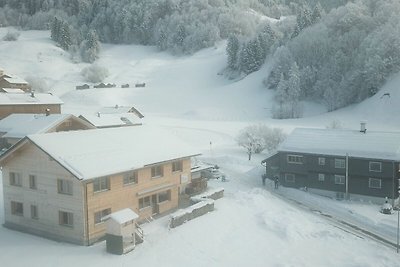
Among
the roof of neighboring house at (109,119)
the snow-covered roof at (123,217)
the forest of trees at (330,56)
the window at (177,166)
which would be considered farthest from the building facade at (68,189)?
the forest of trees at (330,56)

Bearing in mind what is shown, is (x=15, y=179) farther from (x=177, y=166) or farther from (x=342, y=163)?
(x=342, y=163)

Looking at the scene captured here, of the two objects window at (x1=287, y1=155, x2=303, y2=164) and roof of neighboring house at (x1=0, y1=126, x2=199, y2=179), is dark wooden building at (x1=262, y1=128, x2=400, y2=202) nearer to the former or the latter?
window at (x1=287, y1=155, x2=303, y2=164)

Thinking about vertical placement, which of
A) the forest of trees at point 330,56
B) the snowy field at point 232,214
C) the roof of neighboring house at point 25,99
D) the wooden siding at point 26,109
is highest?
the forest of trees at point 330,56

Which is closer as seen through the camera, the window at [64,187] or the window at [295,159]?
the window at [64,187]

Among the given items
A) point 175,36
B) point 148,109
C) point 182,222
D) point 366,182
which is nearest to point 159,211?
point 182,222

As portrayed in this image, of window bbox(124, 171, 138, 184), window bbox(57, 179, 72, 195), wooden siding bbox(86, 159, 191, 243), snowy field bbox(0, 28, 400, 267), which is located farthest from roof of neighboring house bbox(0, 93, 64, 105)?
window bbox(57, 179, 72, 195)

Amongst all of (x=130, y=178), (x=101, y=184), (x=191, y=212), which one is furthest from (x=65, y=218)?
(x=191, y=212)

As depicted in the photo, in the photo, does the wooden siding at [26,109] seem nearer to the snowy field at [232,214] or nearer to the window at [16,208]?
the snowy field at [232,214]
